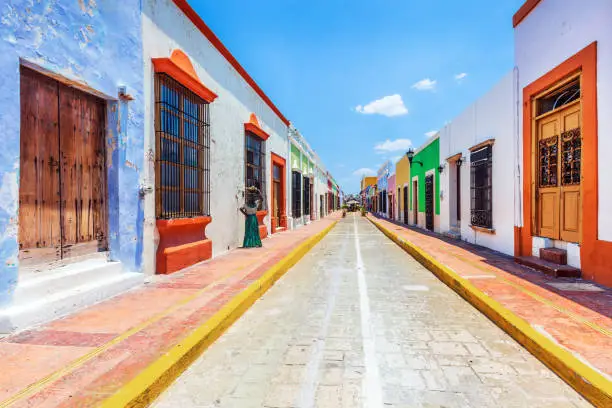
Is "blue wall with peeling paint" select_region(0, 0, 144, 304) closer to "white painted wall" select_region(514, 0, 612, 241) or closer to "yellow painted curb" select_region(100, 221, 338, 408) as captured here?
"yellow painted curb" select_region(100, 221, 338, 408)

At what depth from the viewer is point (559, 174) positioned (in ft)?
21.2

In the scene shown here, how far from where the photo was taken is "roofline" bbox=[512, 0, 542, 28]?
23.5 feet

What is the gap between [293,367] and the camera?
9.68 ft

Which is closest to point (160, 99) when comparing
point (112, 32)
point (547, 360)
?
point (112, 32)

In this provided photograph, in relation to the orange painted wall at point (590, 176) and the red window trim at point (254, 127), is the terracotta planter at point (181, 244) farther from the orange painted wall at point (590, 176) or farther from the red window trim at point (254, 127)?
the orange painted wall at point (590, 176)

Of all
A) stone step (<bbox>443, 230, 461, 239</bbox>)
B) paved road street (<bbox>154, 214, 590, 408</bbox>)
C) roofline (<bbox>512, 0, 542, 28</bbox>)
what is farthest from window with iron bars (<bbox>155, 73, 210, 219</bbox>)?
stone step (<bbox>443, 230, 461, 239</bbox>)

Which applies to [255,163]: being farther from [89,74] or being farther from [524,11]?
[524,11]

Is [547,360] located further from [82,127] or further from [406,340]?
[82,127]

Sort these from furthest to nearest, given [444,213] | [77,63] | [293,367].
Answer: [444,213], [77,63], [293,367]

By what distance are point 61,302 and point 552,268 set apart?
733 centimetres

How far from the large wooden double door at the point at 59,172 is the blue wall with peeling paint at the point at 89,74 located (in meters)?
0.19

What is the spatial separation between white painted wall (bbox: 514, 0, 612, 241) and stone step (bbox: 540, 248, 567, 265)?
104cm

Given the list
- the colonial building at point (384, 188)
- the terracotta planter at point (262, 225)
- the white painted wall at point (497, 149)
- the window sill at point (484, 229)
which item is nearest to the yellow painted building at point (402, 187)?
the colonial building at point (384, 188)

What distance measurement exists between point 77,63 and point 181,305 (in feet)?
10.7
